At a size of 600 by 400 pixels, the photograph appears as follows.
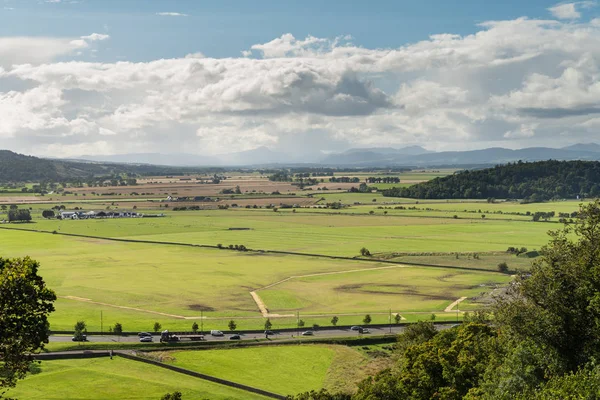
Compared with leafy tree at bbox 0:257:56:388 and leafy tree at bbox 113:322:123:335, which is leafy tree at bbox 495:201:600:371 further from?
leafy tree at bbox 113:322:123:335

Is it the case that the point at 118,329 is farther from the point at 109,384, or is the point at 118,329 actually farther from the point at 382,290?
the point at 382,290

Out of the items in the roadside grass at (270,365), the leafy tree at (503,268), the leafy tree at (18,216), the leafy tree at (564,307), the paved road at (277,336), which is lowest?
the roadside grass at (270,365)

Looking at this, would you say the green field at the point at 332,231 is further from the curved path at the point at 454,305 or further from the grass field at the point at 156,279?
the curved path at the point at 454,305

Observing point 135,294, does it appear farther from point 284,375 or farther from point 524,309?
point 524,309

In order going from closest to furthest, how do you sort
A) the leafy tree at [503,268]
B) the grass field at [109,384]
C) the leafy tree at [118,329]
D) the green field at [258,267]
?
the grass field at [109,384], the leafy tree at [118,329], the green field at [258,267], the leafy tree at [503,268]

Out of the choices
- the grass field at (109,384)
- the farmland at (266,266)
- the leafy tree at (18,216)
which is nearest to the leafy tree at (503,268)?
the farmland at (266,266)

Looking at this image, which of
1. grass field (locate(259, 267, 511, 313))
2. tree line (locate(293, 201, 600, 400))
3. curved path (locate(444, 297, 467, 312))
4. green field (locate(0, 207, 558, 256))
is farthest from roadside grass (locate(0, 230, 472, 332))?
tree line (locate(293, 201, 600, 400))
